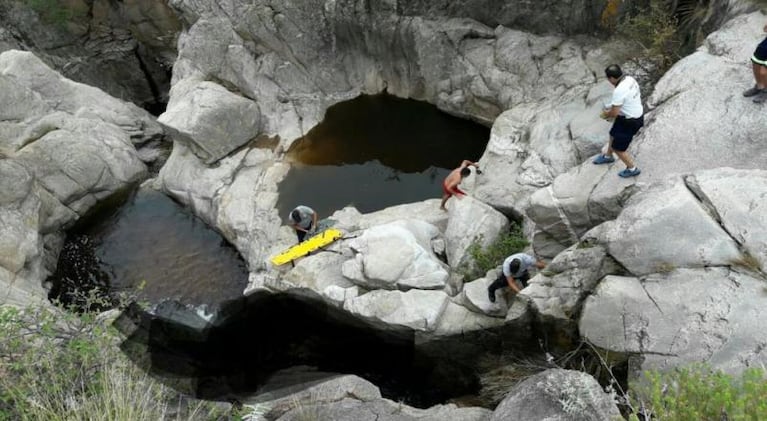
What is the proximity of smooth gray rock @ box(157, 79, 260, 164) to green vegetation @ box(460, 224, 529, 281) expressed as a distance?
9.27 m

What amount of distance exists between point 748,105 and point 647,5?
296 inches

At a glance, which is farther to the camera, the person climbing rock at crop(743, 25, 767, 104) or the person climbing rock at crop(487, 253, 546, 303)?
the person climbing rock at crop(487, 253, 546, 303)

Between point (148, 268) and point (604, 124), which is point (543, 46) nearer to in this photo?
point (604, 124)

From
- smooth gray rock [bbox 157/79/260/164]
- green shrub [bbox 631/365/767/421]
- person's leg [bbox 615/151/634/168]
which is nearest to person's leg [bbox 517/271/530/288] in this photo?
person's leg [bbox 615/151/634/168]

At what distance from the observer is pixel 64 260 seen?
15.9 metres

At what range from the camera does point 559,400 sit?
6598 mm

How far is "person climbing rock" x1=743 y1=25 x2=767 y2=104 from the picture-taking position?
8.82 metres

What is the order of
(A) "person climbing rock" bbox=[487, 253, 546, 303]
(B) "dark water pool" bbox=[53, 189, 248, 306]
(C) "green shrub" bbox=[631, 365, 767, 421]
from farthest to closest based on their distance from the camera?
(B) "dark water pool" bbox=[53, 189, 248, 306] < (A) "person climbing rock" bbox=[487, 253, 546, 303] < (C) "green shrub" bbox=[631, 365, 767, 421]

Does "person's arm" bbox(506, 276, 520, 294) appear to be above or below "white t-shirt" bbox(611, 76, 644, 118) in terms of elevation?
below

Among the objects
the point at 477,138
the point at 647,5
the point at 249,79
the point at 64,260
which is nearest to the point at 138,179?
the point at 64,260

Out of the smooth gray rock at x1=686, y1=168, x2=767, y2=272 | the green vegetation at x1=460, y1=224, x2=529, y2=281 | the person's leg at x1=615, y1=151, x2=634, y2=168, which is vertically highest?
the smooth gray rock at x1=686, y1=168, x2=767, y2=272

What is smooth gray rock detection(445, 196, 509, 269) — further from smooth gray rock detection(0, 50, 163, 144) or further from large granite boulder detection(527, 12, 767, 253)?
smooth gray rock detection(0, 50, 163, 144)

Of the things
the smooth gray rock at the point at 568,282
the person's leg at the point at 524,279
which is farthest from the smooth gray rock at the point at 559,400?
the person's leg at the point at 524,279

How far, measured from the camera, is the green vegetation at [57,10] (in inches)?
935
